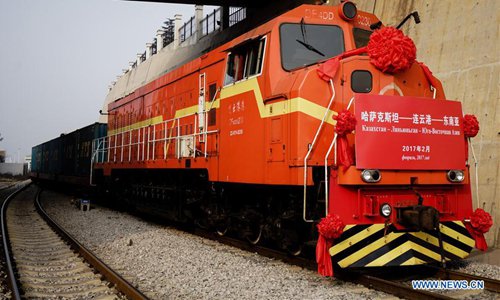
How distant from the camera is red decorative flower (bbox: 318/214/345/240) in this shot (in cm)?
589

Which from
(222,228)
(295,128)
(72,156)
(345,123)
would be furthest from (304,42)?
(72,156)

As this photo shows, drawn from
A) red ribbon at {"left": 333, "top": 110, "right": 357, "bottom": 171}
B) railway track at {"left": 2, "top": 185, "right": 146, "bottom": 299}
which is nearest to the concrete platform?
red ribbon at {"left": 333, "top": 110, "right": 357, "bottom": 171}

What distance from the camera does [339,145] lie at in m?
6.16

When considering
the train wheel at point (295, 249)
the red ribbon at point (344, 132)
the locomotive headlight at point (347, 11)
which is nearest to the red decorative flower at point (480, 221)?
the red ribbon at point (344, 132)

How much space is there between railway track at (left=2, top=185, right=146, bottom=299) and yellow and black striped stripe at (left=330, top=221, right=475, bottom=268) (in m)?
2.50

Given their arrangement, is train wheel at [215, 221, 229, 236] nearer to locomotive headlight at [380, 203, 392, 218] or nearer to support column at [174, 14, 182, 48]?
locomotive headlight at [380, 203, 392, 218]

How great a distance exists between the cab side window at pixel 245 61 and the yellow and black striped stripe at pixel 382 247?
3017 millimetres

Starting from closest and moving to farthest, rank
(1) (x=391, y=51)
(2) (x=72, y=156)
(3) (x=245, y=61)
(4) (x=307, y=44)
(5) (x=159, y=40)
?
(1) (x=391, y=51) < (4) (x=307, y=44) < (3) (x=245, y=61) < (2) (x=72, y=156) < (5) (x=159, y=40)

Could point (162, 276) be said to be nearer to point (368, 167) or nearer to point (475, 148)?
point (368, 167)

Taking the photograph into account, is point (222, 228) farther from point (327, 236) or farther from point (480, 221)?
point (480, 221)

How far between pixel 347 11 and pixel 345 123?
260 centimetres

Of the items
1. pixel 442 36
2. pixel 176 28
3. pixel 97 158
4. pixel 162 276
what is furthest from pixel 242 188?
pixel 176 28

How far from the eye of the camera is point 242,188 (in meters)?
8.59

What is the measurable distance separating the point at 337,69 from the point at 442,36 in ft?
17.8
